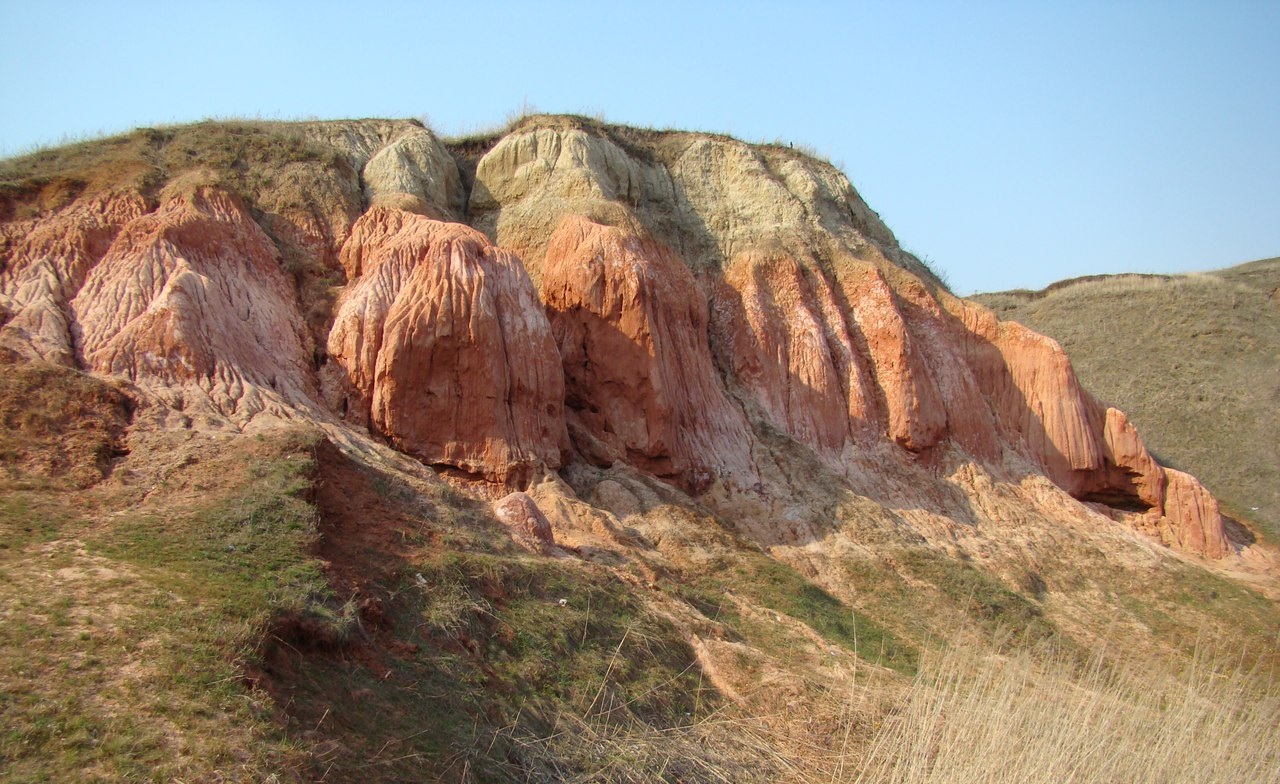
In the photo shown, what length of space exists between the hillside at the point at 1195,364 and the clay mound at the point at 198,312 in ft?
82.2

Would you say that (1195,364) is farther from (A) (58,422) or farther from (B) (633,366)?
(A) (58,422)

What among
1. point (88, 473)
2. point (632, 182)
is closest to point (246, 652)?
point (88, 473)

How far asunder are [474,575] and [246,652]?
12.8 ft

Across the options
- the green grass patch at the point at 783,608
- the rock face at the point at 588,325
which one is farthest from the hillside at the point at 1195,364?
the green grass patch at the point at 783,608

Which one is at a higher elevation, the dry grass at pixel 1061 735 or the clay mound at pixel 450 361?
the clay mound at pixel 450 361

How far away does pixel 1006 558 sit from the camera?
66.0 ft

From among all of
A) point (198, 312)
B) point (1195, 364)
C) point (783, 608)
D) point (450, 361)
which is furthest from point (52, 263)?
point (1195, 364)

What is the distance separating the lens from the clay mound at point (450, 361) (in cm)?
1667

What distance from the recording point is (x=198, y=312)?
1529 centimetres

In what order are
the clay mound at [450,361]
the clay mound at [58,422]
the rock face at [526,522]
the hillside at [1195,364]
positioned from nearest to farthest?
the clay mound at [58,422]
the rock face at [526,522]
the clay mound at [450,361]
the hillside at [1195,364]

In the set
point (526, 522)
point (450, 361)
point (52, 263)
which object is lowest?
point (526, 522)

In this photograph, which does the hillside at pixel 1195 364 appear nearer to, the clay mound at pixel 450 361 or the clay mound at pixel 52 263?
the clay mound at pixel 450 361

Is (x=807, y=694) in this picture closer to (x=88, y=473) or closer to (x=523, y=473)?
(x=523, y=473)

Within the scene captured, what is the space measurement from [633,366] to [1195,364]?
25.8 meters
